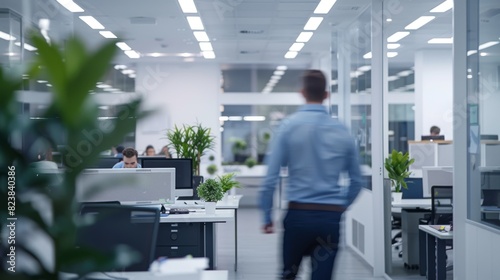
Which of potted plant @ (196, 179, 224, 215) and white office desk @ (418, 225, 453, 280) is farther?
potted plant @ (196, 179, 224, 215)

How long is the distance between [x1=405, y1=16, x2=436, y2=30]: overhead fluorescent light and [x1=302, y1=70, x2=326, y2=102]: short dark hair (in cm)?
618

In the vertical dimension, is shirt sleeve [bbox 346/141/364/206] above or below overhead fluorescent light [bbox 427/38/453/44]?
below

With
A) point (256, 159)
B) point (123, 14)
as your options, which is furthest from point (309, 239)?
point (256, 159)

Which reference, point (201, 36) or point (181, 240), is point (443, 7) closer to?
point (201, 36)

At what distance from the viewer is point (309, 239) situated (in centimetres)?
297

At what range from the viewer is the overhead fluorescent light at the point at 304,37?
33.1 ft

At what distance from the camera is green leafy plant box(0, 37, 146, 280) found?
1.09 metres

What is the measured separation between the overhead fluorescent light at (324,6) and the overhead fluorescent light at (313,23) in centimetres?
50

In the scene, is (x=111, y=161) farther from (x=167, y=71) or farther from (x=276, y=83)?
(x=276, y=83)

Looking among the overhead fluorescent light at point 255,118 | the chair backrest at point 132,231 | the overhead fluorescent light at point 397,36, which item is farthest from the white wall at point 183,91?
the chair backrest at point 132,231

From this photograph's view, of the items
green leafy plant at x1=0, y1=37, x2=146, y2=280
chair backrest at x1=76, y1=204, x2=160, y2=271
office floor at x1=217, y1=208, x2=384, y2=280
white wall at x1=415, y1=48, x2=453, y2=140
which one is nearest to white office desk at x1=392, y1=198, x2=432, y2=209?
office floor at x1=217, y1=208, x2=384, y2=280

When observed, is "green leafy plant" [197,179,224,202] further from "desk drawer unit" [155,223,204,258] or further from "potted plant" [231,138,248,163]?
"potted plant" [231,138,248,163]

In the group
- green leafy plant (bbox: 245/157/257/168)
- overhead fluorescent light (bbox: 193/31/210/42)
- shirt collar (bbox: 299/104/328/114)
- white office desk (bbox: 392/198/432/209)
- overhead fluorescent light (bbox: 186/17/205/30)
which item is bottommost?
white office desk (bbox: 392/198/432/209)

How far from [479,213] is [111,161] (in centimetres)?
454
